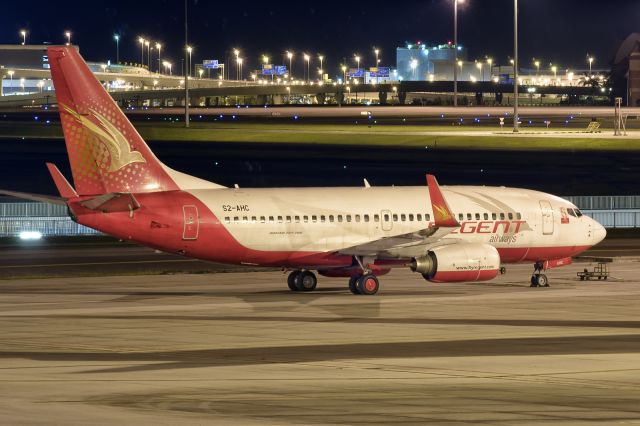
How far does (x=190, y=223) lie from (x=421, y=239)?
8.52m

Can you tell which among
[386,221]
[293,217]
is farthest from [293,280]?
[386,221]

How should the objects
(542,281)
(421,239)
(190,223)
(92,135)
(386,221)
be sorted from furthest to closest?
(542,281) → (386,221) → (421,239) → (190,223) → (92,135)

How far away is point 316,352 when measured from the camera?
3231cm

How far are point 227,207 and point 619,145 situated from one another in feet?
308

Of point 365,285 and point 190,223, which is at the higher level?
point 190,223

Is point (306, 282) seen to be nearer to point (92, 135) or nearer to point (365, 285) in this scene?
point (365, 285)

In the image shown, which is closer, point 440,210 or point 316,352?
point 316,352

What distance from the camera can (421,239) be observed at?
47031 millimetres

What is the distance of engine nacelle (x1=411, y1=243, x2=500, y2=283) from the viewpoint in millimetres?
45344

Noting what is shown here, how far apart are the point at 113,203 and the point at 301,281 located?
8155mm

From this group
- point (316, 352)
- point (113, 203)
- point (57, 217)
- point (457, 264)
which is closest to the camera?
point (316, 352)

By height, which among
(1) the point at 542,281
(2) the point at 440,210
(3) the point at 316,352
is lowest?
(3) the point at 316,352

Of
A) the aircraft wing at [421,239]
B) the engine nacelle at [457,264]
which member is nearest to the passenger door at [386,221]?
the aircraft wing at [421,239]

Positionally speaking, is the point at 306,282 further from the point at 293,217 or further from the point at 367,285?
the point at 293,217
